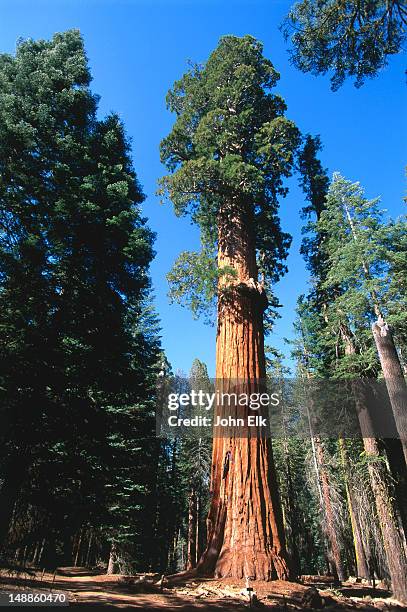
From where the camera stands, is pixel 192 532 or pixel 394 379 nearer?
pixel 394 379

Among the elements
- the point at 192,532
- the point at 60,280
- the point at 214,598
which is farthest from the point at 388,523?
the point at 192,532

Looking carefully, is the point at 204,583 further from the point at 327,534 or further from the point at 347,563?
the point at 347,563

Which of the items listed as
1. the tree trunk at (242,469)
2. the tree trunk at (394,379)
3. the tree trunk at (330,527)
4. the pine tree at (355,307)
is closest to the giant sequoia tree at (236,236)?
the tree trunk at (242,469)

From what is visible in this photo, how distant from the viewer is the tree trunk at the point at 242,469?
4.93m

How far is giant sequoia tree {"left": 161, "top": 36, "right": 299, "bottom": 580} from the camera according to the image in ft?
17.1

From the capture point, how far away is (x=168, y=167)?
10.4 m

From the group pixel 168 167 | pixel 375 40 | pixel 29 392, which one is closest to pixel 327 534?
pixel 29 392

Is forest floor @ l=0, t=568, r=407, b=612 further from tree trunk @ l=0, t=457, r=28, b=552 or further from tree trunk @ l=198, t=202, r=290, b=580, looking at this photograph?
tree trunk @ l=0, t=457, r=28, b=552

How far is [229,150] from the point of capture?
9.27 m

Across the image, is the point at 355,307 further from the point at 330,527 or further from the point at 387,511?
the point at 330,527

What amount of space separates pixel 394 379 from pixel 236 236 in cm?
493

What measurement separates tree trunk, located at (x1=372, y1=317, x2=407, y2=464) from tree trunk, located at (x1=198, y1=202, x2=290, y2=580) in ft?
10.7

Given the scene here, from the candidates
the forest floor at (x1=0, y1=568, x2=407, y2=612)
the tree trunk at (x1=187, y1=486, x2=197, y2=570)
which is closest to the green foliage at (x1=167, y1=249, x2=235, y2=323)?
the forest floor at (x1=0, y1=568, x2=407, y2=612)

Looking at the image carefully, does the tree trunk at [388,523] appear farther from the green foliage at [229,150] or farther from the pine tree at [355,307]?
the green foliage at [229,150]
